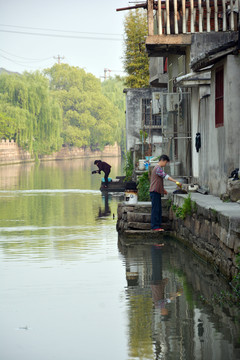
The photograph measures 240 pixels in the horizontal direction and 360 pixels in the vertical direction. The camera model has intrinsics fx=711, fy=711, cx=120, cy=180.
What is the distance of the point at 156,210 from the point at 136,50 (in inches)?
1131

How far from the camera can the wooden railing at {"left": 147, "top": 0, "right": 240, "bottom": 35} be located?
A: 1803 centimetres

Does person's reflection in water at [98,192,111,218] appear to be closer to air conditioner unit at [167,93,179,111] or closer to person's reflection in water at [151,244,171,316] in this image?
air conditioner unit at [167,93,179,111]

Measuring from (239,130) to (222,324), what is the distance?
6215 millimetres

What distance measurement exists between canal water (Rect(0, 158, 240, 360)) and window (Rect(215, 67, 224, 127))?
106 inches

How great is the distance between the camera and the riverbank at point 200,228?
10125 mm

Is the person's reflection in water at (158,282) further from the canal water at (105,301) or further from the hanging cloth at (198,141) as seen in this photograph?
the hanging cloth at (198,141)

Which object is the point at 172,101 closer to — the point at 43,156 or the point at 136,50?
the point at 136,50

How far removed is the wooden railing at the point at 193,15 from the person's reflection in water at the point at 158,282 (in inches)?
263

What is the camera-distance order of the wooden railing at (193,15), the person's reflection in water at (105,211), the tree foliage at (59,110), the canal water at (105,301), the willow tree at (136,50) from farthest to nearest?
the tree foliage at (59,110)
the willow tree at (136,50)
the person's reflection in water at (105,211)
the wooden railing at (193,15)
the canal water at (105,301)

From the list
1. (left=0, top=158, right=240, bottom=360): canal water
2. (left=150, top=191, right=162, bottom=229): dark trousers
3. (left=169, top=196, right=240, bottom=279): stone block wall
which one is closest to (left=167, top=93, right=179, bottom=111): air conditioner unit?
(left=0, top=158, right=240, bottom=360): canal water

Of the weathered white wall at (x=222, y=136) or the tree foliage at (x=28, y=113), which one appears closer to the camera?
the weathered white wall at (x=222, y=136)

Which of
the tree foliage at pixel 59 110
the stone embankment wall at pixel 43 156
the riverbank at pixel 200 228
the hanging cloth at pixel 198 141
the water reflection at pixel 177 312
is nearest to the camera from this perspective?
the water reflection at pixel 177 312

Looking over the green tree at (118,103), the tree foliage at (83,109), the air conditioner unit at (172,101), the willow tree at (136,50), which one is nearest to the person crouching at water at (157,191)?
the air conditioner unit at (172,101)

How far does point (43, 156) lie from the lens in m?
83.9
